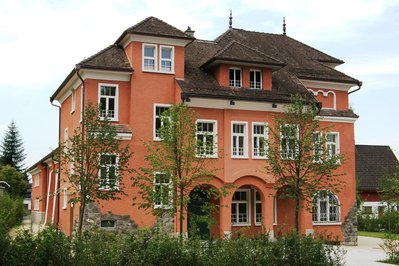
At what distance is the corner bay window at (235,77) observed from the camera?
29.4m

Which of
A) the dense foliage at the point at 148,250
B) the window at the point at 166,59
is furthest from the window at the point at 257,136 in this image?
the dense foliage at the point at 148,250

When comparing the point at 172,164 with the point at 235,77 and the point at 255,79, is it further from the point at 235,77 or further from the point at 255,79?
the point at 255,79

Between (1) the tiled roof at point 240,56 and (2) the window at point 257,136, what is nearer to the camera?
(1) the tiled roof at point 240,56

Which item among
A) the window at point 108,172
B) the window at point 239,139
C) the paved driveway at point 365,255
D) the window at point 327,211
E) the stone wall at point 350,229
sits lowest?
the paved driveway at point 365,255

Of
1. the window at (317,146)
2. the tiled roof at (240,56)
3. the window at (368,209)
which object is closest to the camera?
the window at (317,146)

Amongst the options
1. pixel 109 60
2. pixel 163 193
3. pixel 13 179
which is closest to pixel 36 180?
pixel 13 179

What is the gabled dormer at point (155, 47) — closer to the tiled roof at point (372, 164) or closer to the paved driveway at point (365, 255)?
the paved driveway at point (365, 255)

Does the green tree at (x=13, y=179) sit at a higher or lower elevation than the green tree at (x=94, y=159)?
higher

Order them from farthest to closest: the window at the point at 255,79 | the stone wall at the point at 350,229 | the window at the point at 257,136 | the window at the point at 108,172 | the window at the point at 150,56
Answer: the stone wall at the point at 350,229 < the window at the point at 255,79 < the window at the point at 257,136 < the window at the point at 150,56 < the window at the point at 108,172

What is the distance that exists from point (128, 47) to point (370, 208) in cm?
2862

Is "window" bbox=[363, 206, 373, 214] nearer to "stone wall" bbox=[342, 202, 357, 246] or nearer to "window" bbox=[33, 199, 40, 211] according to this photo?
"stone wall" bbox=[342, 202, 357, 246]

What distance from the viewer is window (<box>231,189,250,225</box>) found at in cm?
3014

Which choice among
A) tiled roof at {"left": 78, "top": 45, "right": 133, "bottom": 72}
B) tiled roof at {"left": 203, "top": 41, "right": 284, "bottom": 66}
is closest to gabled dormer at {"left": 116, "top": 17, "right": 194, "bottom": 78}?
tiled roof at {"left": 78, "top": 45, "right": 133, "bottom": 72}

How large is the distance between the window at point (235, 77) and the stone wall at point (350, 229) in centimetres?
985
